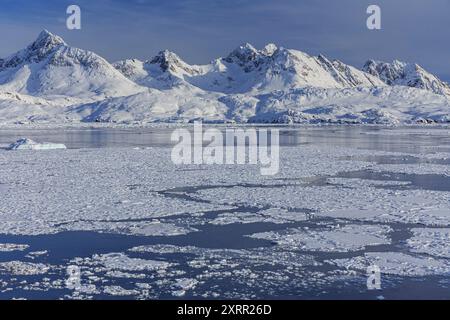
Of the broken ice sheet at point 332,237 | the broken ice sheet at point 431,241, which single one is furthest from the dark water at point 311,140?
the broken ice sheet at point 332,237

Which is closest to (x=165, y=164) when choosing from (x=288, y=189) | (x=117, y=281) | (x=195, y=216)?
(x=288, y=189)

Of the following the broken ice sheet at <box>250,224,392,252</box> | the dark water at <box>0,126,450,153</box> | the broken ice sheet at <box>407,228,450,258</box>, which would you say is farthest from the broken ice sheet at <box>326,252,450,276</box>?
the dark water at <box>0,126,450,153</box>

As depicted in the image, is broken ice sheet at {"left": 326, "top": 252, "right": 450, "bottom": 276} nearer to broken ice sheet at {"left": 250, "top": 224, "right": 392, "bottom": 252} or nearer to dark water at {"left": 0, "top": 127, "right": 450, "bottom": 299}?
dark water at {"left": 0, "top": 127, "right": 450, "bottom": 299}

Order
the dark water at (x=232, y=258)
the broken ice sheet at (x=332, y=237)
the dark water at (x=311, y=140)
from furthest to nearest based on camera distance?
the dark water at (x=311, y=140), the broken ice sheet at (x=332, y=237), the dark water at (x=232, y=258)

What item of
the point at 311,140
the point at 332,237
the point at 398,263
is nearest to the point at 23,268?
the point at 332,237

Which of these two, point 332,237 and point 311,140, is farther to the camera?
point 311,140

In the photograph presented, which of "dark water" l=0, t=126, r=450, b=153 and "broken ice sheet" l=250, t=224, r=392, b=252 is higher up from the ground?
"dark water" l=0, t=126, r=450, b=153

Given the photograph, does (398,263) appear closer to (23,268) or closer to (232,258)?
(232,258)

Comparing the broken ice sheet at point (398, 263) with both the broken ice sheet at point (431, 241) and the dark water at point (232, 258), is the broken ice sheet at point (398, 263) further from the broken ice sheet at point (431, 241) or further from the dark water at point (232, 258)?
the broken ice sheet at point (431, 241)

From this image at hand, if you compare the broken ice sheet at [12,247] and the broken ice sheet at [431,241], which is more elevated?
the broken ice sheet at [431,241]

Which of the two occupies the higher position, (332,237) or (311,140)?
(311,140)
